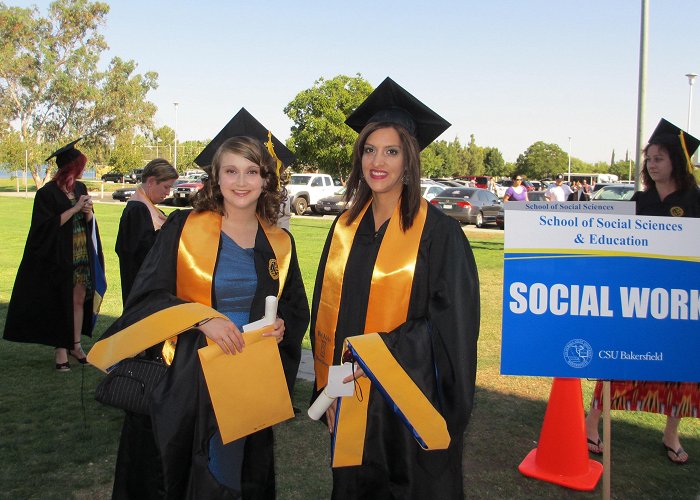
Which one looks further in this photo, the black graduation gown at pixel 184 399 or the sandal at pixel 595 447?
the sandal at pixel 595 447

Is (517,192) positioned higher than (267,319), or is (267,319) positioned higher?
(517,192)

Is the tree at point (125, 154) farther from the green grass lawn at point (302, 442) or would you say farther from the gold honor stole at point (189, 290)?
the gold honor stole at point (189, 290)

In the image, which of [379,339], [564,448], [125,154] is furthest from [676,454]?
[125,154]

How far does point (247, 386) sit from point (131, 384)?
433mm

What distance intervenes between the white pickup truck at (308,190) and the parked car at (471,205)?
20.1 feet

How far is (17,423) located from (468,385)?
3.44 m

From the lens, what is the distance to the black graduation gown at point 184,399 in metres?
A: 2.42

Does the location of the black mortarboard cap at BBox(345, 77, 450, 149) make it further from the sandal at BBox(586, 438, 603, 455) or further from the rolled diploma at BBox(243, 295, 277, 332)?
the sandal at BBox(586, 438, 603, 455)

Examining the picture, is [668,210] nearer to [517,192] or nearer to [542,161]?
[517,192]

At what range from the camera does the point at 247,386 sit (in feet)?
8.11

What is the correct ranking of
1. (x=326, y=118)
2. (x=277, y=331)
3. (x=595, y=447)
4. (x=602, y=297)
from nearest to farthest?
(x=277, y=331)
(x=602, y=297)
(x=595, y=447)
(x=326, y=118)

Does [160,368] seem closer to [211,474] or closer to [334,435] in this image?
[211,474]

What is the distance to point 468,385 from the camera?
2.34 metres

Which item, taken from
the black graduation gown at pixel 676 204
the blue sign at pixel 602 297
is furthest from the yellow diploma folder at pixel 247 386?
the black graduation gown at pixel 676 204
